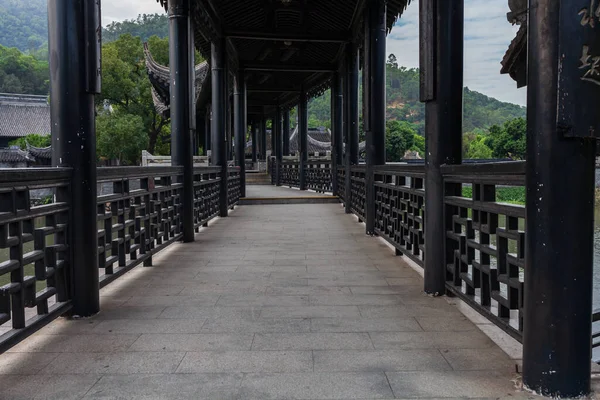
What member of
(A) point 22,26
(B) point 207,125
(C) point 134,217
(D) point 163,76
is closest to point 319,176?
(D) point 163,76

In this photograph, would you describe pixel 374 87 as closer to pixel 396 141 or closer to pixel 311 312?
pixel 311 312

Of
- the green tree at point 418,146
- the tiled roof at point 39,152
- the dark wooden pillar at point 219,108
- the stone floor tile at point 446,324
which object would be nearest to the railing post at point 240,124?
the dark wooden pillar at point 219,108

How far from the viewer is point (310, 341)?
2613mm

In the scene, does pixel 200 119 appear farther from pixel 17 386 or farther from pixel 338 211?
pixel 17 386

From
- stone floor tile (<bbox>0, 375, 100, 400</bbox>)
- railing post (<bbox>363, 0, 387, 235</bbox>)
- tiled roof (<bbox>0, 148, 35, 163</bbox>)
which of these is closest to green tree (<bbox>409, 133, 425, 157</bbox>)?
tiled roof (<bbox>0, 148, 35, 163</bbox>)

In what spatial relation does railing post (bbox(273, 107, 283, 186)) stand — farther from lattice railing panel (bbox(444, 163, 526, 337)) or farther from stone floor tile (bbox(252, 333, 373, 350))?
stone floor tile (bbox(252, 333, 373, 350))

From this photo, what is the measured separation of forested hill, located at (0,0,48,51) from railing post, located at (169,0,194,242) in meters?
76.0

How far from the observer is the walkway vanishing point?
207cm

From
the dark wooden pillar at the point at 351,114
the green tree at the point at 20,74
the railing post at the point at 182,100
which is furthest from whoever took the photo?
the green tree at the point at 20,74

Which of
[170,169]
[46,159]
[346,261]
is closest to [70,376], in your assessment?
[346,261]

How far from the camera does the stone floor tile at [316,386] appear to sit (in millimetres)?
1987

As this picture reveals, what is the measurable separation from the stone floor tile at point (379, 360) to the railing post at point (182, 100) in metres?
3.93

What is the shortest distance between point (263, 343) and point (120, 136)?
23.2 meters

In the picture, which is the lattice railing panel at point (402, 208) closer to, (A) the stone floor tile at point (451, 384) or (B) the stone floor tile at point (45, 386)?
(A) the stone floor tile at point (451, 384)
